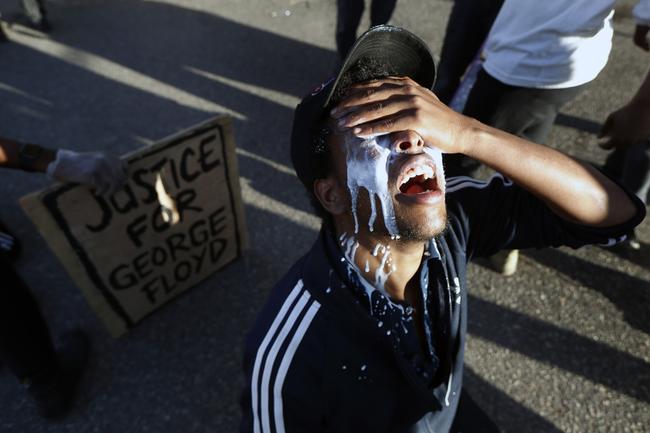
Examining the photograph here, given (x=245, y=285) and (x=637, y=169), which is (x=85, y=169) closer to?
(x=245, y=285)

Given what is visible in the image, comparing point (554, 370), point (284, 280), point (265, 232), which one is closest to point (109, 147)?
point (265, 232)

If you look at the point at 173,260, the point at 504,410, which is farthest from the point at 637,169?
the point at 173,260

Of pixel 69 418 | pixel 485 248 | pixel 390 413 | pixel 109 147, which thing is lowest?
pixel 69 418

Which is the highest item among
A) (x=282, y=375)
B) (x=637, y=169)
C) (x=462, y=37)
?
(x=462, y=37)

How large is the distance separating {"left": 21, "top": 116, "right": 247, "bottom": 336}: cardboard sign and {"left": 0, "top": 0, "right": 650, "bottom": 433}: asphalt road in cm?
22

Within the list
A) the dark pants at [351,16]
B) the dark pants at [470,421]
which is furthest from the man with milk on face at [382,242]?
the dark pants at [351,16]

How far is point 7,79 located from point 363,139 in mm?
5055

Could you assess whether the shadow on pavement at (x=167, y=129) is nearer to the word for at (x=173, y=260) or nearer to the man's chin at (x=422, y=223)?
the word for at (x=173, y=260)

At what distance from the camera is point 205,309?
8.91ft

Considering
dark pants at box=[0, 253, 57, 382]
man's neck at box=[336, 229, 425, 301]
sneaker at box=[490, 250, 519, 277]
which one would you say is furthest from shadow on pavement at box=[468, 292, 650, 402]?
dark pants at box=[0, 253, 57, 382]

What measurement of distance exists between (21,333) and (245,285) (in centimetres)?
121

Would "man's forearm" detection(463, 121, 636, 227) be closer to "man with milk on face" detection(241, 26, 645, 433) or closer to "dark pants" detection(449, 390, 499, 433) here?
"man with milk on face" detection(241, 26, 645, 433)

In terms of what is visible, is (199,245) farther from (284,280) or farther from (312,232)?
(284,280)

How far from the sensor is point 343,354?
1295mm
